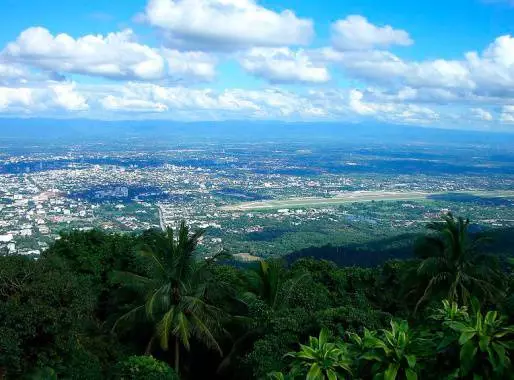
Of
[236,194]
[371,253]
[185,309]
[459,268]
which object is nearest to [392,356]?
[185,309]

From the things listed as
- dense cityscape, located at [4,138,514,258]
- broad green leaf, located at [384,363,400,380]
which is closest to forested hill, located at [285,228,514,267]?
dense cityscape, located at [4,138,514,258]

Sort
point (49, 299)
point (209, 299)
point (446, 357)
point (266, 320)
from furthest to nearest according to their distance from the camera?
point (209, 299) < point (266, 320) < point (49, 299) < point (446, 357)

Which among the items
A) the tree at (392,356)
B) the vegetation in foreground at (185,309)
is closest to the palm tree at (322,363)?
the tree at (392,356)

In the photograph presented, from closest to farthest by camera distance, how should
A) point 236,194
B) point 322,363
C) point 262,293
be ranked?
point 322,363, point 262,293, point 236,194

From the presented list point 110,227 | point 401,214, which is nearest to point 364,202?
point 401,214

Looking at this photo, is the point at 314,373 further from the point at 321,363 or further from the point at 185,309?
the point at 185,309

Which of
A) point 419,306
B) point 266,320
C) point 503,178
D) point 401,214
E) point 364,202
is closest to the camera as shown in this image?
point 266,320

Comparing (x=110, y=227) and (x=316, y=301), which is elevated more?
(x=316, y=301)

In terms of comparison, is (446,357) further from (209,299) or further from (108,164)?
(108,164)
